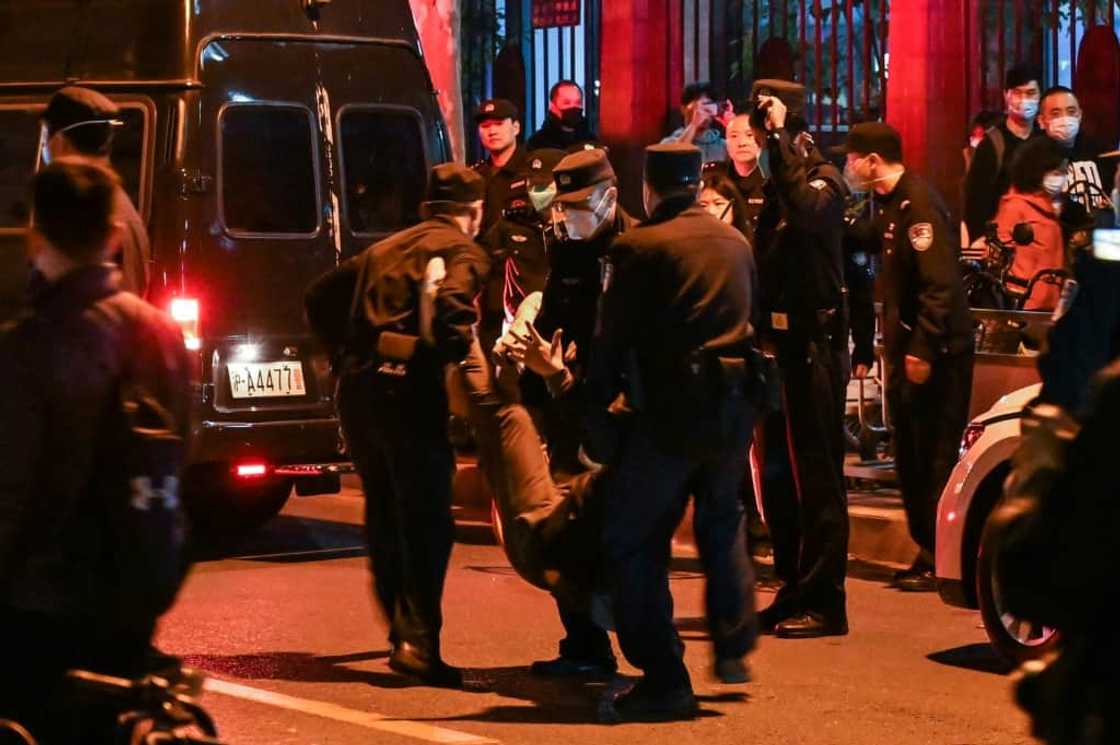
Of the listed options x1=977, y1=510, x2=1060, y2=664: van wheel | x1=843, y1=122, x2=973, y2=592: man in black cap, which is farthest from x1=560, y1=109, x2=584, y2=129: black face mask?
x1=977, y1=510, x2=1060, y2=664: van wheel

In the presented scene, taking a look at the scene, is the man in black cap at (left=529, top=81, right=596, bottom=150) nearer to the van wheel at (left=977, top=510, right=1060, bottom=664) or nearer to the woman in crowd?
the woman in crowd

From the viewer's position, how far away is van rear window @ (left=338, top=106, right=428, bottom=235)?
11.8m

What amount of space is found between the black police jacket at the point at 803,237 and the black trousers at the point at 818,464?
0.49 feet

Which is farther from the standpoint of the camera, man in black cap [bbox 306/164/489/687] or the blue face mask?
the blue face mask

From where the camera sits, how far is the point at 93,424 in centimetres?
471

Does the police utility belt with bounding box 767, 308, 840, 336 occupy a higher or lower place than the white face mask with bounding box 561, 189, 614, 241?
lower

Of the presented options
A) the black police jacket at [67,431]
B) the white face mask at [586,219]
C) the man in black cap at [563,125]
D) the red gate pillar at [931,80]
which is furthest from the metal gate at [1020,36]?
the black police jacket at [67,431]

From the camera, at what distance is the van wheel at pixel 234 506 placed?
1236cm

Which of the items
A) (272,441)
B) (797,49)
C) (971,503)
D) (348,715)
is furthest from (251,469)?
(797,49)

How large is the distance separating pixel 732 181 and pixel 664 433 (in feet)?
9.95

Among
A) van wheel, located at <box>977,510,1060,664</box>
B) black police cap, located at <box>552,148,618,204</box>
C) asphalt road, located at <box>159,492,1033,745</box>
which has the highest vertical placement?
black police cap, located at <box>552,148,618,204</box>

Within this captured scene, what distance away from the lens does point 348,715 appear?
7789mm

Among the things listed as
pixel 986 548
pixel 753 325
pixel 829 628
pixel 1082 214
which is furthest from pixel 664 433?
pixel 1082 214

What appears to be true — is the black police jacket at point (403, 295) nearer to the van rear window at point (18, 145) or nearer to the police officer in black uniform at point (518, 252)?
the police officer in black uniform at point (518, 252)
